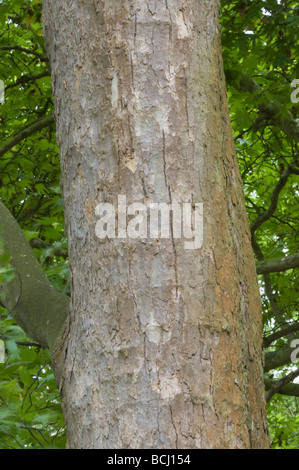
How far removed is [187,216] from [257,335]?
0.38 meters

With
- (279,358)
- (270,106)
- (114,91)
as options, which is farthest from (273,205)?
(114,91)

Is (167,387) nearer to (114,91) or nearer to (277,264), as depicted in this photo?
(114,91)

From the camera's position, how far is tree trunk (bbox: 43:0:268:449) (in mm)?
1368

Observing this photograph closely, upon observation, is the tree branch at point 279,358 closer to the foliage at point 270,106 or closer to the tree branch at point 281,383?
the foliage at point 270,106

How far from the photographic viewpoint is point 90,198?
5.05ft

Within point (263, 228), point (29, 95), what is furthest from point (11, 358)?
point (263, 228)

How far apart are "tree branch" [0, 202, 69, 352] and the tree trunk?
1.08ft

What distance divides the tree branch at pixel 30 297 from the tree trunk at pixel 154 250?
1.08 feet

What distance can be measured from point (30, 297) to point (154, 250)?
0.81m

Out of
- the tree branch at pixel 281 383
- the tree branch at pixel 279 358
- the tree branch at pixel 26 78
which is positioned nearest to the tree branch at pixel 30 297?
the tree branch at pixel 281 383

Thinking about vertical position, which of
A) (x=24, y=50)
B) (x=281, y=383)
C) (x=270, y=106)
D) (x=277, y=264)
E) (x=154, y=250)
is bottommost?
(x=154, y=250)

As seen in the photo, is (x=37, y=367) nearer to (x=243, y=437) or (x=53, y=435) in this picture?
(x=53, y=435)

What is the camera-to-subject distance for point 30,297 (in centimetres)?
210
